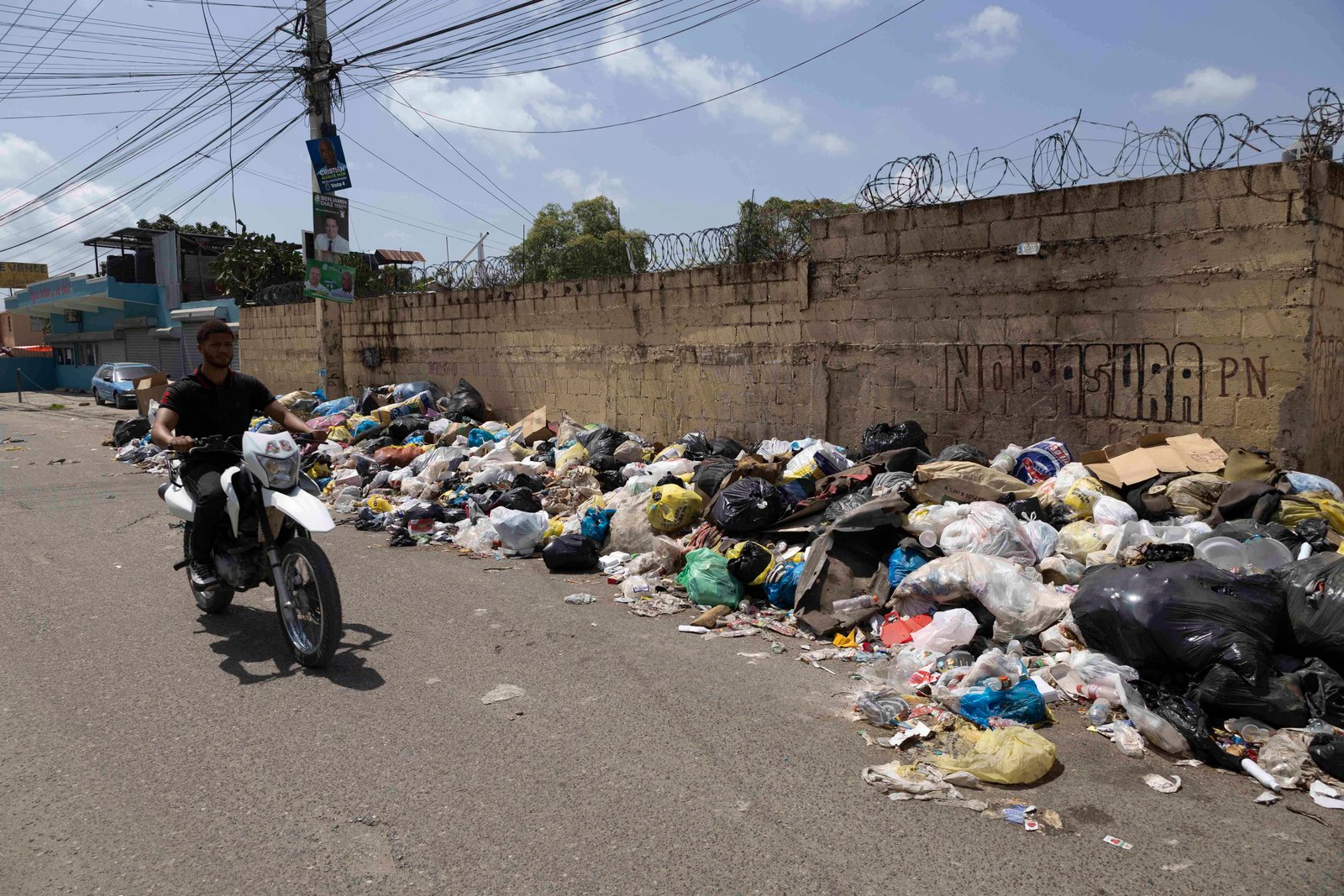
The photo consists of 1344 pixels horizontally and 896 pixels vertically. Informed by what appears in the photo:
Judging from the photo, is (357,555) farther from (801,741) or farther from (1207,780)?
(1207,780)

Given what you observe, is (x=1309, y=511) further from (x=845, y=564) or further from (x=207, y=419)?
(x=207, y=419)

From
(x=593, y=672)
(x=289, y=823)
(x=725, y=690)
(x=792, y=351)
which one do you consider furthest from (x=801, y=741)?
(x=792, y=351)

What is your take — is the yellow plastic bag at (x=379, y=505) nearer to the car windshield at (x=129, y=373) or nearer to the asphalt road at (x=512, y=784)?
the asphalt road at (x=512, y=784)

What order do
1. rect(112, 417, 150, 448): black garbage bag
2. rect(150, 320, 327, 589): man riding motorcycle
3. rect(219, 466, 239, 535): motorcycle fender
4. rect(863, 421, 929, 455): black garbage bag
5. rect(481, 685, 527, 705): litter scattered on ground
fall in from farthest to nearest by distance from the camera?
rect(112, 417, 150, 448): black garbage bag < rect(863, 421, 929, 455): black garbage bag < rect(150, 320, 327, 589): man riding motorcycle < rect(219, 466, 239, 535): motorcycle fender < rect(481, 685, 527, 705): litter scattered on ground

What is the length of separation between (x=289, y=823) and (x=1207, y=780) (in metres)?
3.33

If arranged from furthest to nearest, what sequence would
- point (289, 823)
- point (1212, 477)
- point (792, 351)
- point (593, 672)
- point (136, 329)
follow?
point (136, 329) → point (792, 351) → point (1212, 477) → point (593, 672) → point (289, 823)

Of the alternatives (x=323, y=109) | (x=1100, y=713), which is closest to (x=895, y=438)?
(x=1100, y=713)

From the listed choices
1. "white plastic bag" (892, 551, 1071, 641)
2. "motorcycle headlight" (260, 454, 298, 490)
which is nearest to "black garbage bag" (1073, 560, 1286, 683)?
"white plastic bag" (892, 551, 1071, 641)

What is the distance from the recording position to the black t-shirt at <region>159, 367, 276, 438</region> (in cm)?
511

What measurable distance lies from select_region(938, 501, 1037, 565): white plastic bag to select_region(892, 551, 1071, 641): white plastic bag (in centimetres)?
19

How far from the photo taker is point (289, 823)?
3.01 m

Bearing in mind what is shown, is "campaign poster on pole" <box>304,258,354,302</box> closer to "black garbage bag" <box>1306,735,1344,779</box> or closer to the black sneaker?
the black sneaker

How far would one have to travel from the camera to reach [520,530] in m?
7.34

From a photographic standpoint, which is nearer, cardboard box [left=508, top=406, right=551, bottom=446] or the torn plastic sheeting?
the torn plastic sheeting
